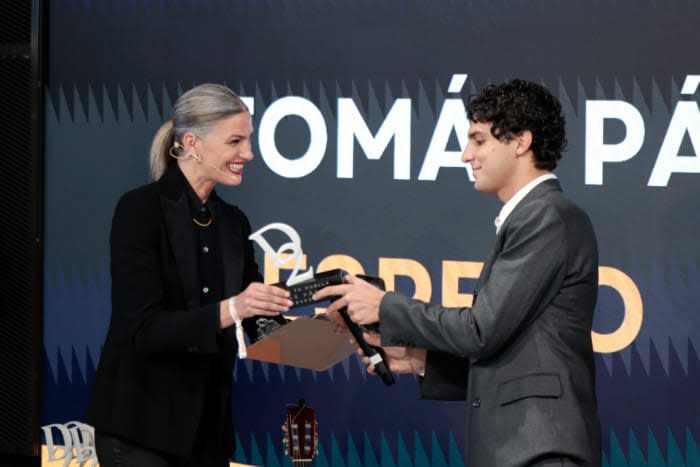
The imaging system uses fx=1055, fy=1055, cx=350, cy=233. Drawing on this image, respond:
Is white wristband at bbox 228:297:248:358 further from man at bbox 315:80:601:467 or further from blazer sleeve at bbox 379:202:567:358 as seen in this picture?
blazer sleeve at bbox 379:202:567:358

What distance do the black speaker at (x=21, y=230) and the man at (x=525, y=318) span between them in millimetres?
2908

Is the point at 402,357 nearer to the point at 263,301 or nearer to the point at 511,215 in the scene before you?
the point at 263,301

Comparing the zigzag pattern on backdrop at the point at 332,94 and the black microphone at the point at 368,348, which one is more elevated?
the zigzag pattern on backdrop at the point at 332,94

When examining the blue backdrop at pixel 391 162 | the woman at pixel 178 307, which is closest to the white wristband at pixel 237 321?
the woman at pixel 178 307

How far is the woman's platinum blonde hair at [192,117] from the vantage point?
2.92 meters

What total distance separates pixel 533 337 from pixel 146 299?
99cm

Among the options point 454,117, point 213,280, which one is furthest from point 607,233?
point 213,280

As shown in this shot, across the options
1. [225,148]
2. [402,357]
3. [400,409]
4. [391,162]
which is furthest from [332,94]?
[402,357]

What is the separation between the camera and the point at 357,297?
2.55m

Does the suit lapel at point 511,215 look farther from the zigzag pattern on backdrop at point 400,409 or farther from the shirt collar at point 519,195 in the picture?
the zigzag pattern on backdrop at point 400,409

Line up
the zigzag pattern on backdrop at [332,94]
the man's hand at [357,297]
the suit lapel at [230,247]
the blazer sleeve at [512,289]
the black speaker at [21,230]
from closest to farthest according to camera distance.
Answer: the blazer sleeve at [512,289] → the man's hand at [357,297] → the suit lapel at [230,247] → the zigzag pattern on backdrop at [332,94] → the black speaker at [21,230]

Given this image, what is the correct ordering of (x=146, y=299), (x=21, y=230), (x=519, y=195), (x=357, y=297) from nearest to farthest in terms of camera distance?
(x=519, y=195)
(x=357, y=297)
(x=146, y=299)
(x=21, y=230)

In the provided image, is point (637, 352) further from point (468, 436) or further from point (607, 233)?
point (468, 436)

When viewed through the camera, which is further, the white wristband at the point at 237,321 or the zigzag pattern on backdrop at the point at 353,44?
the zigzag pattern on backdrop at the point at 353,44
